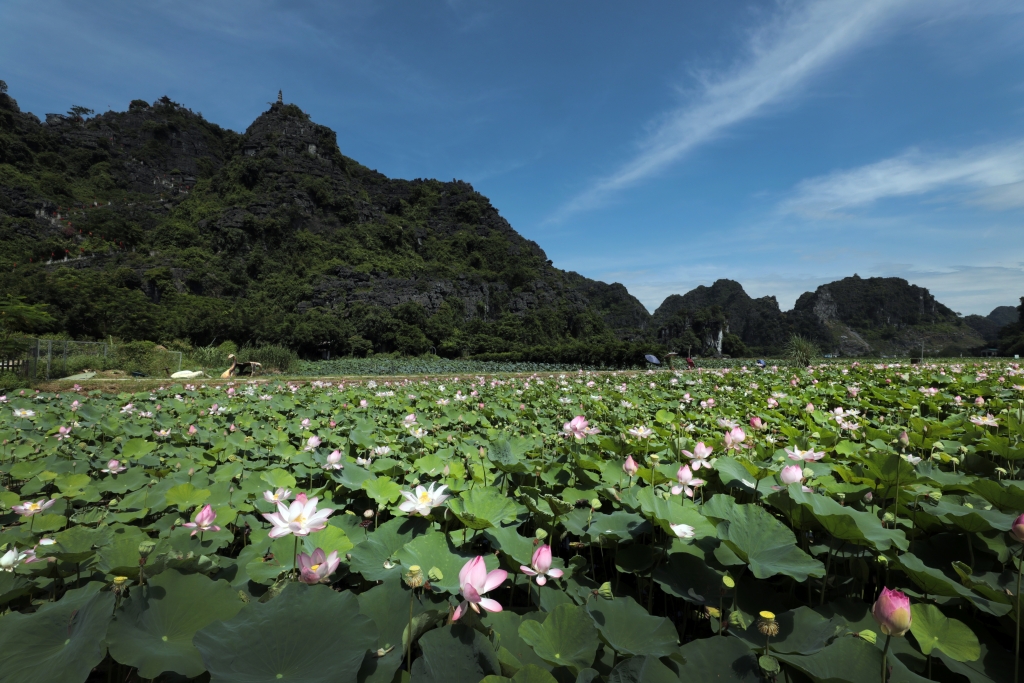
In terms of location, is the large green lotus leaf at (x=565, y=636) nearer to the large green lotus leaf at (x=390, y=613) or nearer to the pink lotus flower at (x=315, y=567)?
the large green lotus leaf at (x=390, y=613)

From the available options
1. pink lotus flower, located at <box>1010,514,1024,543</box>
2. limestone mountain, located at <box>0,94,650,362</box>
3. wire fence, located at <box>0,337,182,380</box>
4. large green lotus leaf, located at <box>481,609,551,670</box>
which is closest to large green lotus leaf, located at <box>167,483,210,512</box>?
large green lotus leaf, located at <box>481,609,551,670</box>

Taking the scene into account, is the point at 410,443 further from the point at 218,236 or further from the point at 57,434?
the point at 218,236

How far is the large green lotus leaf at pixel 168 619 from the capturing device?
2.31 ft

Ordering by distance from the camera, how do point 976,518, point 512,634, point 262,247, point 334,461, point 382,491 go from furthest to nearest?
point 262,247 → point 334,461 → point 382,491 → point 976,518 → point 512,634

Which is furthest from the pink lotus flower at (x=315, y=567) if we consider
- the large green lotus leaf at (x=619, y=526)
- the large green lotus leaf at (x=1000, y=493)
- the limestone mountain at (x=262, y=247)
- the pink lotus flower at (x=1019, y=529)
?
the limestone mountain at (x=262, y=247)

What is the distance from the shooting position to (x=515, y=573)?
1115mm

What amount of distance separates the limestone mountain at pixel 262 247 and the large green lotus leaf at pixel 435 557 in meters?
25.9

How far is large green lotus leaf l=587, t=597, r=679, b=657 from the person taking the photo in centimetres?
77

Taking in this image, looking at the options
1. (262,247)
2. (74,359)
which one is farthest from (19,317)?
(262,247)

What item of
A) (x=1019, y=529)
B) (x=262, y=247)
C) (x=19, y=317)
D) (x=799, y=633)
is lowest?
(x=799, y=633)

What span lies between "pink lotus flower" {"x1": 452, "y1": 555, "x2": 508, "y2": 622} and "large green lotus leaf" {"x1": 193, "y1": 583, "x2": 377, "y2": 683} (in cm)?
16

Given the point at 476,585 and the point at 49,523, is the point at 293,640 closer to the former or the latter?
the point at 476,585

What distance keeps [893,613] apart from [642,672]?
1.23ft

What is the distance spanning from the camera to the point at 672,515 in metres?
1.08
